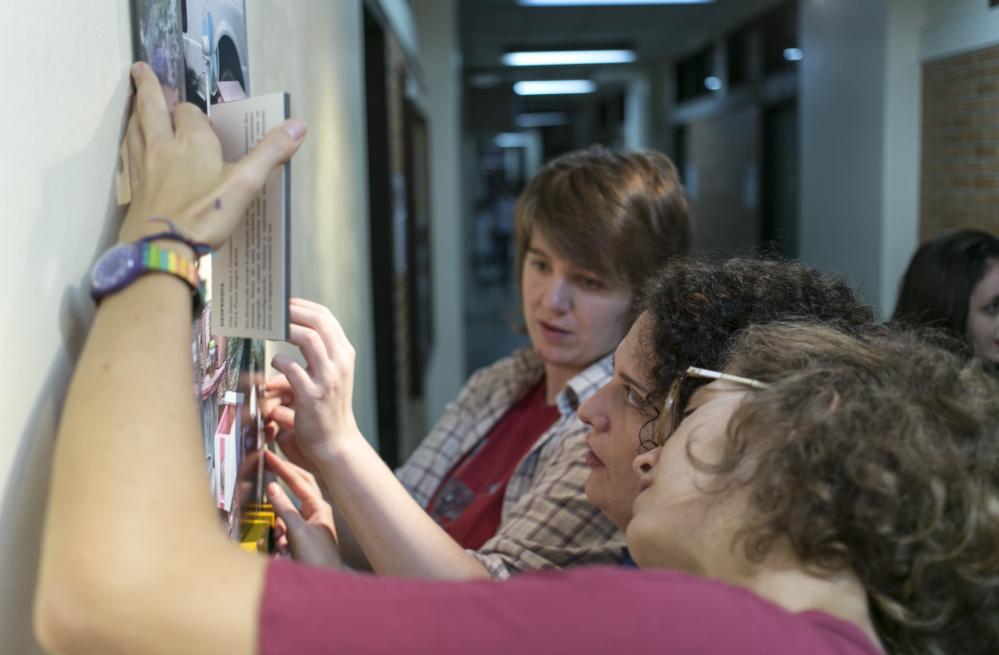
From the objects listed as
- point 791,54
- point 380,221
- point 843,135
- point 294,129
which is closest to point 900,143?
point 843,135

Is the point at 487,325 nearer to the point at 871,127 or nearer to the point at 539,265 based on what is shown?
the point at 871,127

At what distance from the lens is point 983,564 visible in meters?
0.97

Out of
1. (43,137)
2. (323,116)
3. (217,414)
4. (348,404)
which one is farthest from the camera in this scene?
(323,116)

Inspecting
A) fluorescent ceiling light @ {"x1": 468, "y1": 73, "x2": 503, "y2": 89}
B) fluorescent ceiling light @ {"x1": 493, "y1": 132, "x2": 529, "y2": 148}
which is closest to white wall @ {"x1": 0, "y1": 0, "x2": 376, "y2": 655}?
fluorescent ceiling light @ {"x1": 468, "y1": 73, "x2": 503, "y2": 89}

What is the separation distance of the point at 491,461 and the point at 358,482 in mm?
789

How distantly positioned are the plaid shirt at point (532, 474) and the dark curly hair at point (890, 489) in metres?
0.64

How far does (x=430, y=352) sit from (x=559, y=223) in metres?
5.03

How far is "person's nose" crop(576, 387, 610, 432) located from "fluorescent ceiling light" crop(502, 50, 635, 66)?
1153 cm

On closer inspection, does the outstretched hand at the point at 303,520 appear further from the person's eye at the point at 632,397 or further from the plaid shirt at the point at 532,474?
the person's eye at the point at 632,397

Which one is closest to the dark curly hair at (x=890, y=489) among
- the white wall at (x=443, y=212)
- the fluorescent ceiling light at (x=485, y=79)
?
the white wall at (x=443, y=212)

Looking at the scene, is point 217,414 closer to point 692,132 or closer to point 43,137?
point 43,137

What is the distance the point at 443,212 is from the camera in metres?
7.60

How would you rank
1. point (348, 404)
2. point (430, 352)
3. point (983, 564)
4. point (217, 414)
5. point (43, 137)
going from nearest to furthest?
A: point (43, 137)
point (983, 564)
point (217, 414)
point (348, 404)
point (430, 352)

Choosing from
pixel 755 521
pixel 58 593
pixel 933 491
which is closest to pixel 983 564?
pixel 933 491
